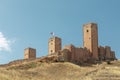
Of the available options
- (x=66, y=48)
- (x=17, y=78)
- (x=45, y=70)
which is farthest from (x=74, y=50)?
(x=17, y=78)

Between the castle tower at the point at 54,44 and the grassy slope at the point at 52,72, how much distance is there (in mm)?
13243

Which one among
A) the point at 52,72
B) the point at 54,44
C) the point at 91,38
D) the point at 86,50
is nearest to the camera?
the point at 52,72

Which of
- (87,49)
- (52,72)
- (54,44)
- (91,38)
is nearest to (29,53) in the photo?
(54,44)

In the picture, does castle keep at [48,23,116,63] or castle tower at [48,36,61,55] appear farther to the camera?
castle tower at [48,36,61,55]

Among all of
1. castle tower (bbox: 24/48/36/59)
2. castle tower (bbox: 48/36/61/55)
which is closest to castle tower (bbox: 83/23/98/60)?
castle tower (bbox: 48/36/61/55)

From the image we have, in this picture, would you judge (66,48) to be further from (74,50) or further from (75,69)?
(75,69)

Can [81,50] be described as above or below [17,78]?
above

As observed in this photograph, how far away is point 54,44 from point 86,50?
749cm

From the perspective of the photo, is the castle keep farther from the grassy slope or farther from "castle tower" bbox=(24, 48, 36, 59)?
the grassy slope

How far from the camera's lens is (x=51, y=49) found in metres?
78.9

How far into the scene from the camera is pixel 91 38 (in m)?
75.1

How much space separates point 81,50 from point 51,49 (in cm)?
894

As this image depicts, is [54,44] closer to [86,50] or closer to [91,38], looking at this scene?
[86,50]

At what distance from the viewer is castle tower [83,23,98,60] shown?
7412cm
